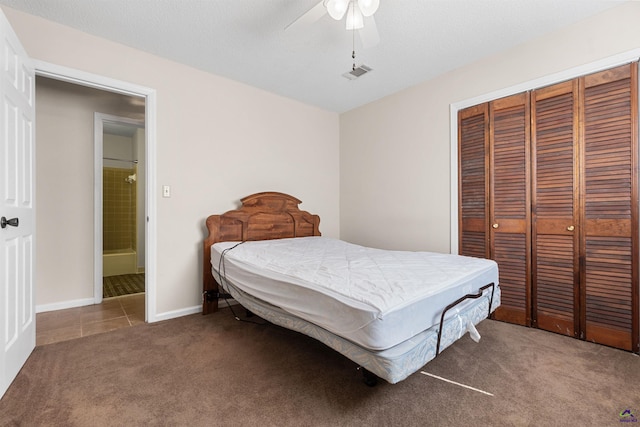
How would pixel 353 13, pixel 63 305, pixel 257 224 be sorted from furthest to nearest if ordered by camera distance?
1. pixel 257 224
2. pixel 63 305
3. pixel 353 13

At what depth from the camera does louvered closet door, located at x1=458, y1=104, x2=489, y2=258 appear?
2701 millimetres

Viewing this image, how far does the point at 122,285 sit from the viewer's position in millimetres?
3936

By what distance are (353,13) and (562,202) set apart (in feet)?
6.94

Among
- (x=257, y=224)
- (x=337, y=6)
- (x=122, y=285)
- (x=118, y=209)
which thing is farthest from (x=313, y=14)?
(x=118, y=209)

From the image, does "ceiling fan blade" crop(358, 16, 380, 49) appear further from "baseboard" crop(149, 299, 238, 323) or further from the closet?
"baseboard" crop(149, 299, 238, 323)

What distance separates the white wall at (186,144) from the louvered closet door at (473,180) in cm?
196

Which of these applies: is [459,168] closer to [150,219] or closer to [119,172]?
[150,219]

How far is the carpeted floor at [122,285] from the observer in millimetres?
3581

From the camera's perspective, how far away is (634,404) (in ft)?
4.76

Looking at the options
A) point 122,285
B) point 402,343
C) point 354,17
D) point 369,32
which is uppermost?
point 354,17

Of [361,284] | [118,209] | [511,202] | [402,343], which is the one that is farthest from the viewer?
[118,209]

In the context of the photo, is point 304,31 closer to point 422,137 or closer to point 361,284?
point 422,137

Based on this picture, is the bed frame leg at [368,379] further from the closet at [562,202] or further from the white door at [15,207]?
the white door at [15,207]

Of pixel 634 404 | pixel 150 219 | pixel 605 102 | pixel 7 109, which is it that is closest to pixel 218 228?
pixel 150 219
